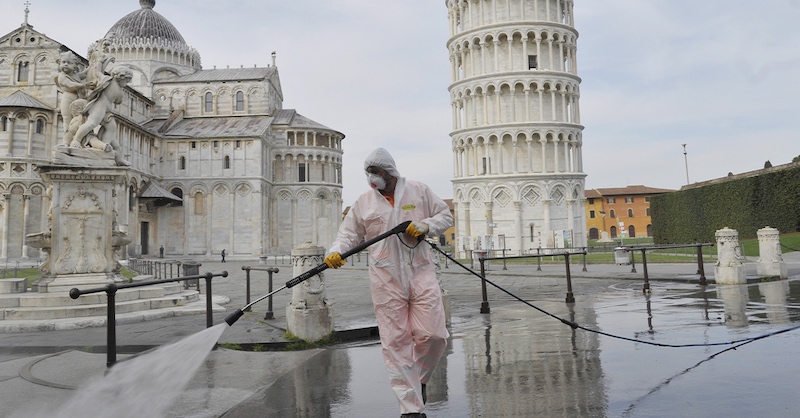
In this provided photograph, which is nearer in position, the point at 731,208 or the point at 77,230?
the point at 77,230

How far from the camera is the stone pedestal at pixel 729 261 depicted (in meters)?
13.1

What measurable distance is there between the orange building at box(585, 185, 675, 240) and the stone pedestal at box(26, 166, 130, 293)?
92.5 meters

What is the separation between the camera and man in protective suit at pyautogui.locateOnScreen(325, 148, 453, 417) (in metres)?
3.91

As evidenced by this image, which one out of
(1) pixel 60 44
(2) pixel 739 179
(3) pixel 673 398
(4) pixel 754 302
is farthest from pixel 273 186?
(3) pixel 673 398

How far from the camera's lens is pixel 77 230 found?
10.2m

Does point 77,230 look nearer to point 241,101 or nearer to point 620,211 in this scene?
point 241,101

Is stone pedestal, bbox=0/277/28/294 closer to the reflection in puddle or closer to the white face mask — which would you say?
the reflection in puddle

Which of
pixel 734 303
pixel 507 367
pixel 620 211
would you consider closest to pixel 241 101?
pixel 734 303

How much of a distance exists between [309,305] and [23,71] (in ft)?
165

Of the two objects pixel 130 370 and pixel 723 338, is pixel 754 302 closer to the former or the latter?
pixel 723 338

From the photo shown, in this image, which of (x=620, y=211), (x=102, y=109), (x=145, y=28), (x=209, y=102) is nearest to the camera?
(x=102, y=109)

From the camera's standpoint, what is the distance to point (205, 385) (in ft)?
16.6

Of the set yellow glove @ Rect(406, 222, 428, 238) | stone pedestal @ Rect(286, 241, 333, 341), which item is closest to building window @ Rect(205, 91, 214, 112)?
stone pedestal @ Rect(286, 241, 333, 341)

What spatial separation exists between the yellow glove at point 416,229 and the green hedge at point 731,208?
3539 centimetres
